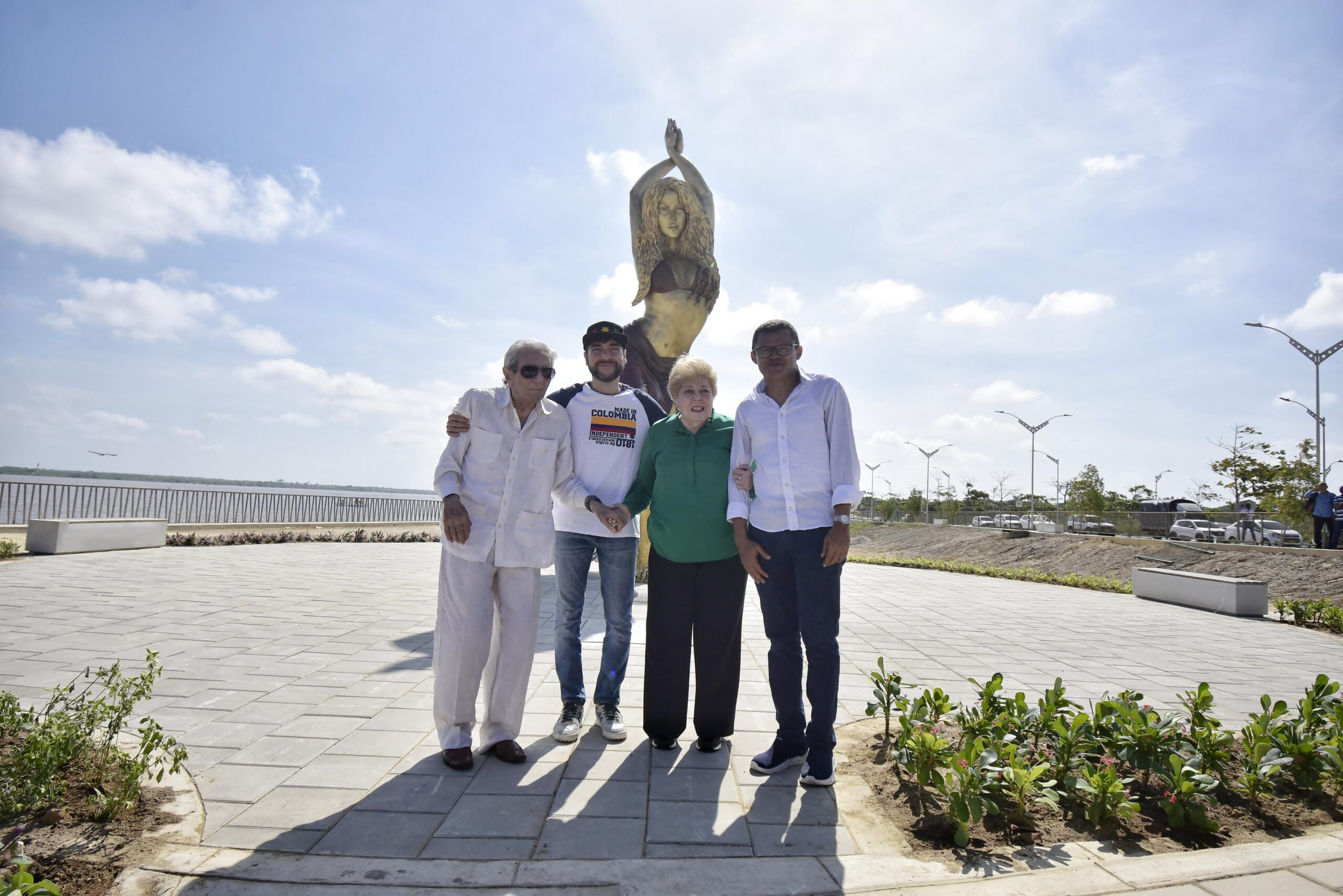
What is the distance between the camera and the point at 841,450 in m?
2.95

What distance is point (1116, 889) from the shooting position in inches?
80.7

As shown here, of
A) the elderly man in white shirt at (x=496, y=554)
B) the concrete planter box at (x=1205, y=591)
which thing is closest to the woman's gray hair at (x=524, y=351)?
the elderly man in white shirt at (x=496, y=554)

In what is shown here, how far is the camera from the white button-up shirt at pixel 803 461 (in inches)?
116

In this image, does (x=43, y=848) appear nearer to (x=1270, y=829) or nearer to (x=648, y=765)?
(x=648, y=765)

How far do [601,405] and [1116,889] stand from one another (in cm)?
277

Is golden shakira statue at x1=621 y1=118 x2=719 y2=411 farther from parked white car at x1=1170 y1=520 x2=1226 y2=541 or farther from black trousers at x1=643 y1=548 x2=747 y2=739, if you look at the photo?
parked white car at x1=1170 y1=520 x2=1226 y2=541

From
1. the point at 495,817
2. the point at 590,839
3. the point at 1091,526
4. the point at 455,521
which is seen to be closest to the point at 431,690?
the point at 455,521

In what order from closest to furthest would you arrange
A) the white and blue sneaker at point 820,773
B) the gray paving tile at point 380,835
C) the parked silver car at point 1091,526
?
the gray paving tile at point 380,835
the white and blue sneaker at point 820,773
the parked silver car at point 1091,526

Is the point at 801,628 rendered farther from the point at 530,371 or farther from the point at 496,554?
the point at 530,371

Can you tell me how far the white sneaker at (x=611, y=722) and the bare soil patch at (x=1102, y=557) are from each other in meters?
12.8

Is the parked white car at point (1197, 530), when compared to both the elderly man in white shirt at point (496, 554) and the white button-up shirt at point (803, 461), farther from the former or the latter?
the elderly man in white shirt at point (496, 554)

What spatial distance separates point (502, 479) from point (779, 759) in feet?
5.84

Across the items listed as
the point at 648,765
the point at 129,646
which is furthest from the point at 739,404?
the point at 129,646

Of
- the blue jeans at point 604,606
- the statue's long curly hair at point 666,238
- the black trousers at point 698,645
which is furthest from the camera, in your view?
the statue's long curly hair at point 666,238
